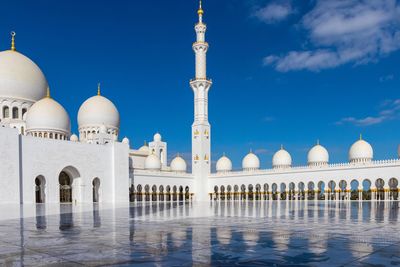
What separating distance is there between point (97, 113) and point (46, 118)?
6927 millimetres

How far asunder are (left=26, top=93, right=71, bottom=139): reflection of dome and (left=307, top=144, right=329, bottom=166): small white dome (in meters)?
22.0

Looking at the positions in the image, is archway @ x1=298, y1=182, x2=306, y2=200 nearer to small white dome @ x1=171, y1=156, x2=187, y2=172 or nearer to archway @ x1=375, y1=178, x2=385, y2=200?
archway @ x1=375, y1=178, x2=385, y2=200

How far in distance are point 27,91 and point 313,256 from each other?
33455 mm

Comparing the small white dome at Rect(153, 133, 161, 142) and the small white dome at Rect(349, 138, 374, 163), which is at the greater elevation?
the small white dome at Rect(153, 133, 161, 142)

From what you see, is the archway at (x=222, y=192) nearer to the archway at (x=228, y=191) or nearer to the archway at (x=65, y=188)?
the archway at (x=228, y=191)

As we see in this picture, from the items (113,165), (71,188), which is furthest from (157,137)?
(71,188)

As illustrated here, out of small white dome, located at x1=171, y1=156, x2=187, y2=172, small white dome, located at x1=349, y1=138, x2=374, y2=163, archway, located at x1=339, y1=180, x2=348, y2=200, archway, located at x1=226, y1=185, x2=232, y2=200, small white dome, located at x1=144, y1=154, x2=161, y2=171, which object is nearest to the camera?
archway, located at x1=339, y1=180, x2=348, y2=200

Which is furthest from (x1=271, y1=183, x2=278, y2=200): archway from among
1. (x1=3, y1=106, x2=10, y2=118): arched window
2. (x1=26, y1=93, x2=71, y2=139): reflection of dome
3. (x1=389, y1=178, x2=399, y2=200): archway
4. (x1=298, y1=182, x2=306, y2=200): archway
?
(x1=3, y1=106, x2=10, y2=118): arched window

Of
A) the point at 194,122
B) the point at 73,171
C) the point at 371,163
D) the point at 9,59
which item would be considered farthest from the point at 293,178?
the point at 9,59

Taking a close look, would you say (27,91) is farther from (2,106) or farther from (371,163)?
(371,163)

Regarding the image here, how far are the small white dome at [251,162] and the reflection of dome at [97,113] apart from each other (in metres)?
13.9

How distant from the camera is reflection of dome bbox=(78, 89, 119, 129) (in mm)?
36656

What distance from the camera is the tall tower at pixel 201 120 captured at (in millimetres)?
40000

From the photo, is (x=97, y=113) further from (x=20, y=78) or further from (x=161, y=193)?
(x=161, y=193)
